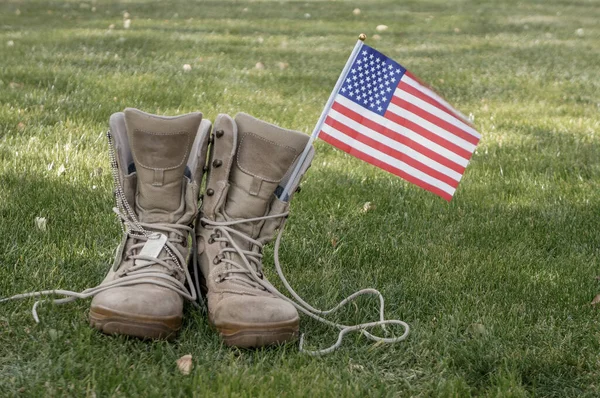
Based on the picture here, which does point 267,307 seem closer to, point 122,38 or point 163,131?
point 163,131

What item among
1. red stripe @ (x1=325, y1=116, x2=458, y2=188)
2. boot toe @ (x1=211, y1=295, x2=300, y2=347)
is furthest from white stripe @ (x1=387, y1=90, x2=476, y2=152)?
boot toe @ (x1=211, y1=295, x2=300, y2=347)

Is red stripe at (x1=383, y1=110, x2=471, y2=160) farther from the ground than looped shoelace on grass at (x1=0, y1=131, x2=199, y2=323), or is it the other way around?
red stripe at (x1=383, y1=110, x2=471, y2=160)

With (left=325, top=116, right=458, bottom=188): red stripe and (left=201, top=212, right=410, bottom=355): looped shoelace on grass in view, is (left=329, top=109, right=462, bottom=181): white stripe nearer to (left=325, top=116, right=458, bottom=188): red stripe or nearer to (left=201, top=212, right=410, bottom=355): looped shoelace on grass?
(left=325, top=116, right=458, bottom=188): red stripe

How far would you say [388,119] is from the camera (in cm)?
265

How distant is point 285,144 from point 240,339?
0.61 metres

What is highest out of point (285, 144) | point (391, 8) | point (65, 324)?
point (285, 144)

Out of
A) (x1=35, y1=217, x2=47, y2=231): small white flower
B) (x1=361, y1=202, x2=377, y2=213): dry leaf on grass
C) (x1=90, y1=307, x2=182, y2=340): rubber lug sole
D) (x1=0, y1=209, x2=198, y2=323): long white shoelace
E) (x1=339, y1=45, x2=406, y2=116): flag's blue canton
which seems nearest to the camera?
(x1=90, y1=307, x2=182, y2=340): rubber lug sole

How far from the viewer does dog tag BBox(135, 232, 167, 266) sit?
242 centimetres

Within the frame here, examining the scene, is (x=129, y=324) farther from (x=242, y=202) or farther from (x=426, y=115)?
(x=426, y=115)

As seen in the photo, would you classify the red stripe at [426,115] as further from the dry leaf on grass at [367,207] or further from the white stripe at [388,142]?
the dry leaf on grass at [367,207]

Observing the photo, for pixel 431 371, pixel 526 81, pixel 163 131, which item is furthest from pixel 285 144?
pixel 526 81

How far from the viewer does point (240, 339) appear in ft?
7.37

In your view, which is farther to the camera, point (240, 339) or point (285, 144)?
point (285, 144)

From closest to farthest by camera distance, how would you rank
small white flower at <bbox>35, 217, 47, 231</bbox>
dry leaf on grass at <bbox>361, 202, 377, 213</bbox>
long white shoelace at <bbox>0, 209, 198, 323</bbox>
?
long white shoelace at <bbox>0, 209, 198, 323</bbox>, small white flower at <bbox>35, 217, 47, 231</bbox>, dry leaf on grass at <bbox>361, 202, 377, 213</bbox>
